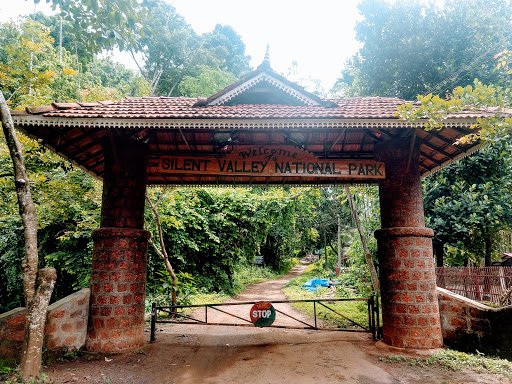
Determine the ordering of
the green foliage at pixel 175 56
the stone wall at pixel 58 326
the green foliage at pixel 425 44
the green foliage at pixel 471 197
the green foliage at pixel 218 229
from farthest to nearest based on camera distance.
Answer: the green foliage at pixel 175 56
the green foliage at pixel 425 44
the green foliage at pixel 218 229
the green foliage at pixel 471 197
the stone wall at pixel 58 326

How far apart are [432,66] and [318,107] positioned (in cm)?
1218

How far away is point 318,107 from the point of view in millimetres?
6840

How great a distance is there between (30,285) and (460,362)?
650 cm

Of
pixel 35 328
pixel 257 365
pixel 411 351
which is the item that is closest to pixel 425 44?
pixel 411 351

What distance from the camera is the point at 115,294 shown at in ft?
21.3

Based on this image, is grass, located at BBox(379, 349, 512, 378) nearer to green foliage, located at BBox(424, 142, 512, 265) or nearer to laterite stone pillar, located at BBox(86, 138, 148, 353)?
laterite stone pillar, located at BBox(86, 138, 148, 353)

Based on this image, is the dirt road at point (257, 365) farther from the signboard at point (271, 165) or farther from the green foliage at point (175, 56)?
the green foliage at point (175, 56)

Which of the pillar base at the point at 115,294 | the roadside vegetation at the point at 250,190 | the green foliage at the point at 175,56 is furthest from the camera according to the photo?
the green foliage at the point at 175,56

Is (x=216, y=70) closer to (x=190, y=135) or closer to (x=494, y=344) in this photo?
(x=190, y=135)

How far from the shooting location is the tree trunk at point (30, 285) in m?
4.61

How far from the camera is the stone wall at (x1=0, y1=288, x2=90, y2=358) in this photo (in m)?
5.62

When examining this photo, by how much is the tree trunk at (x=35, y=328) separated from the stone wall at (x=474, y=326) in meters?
6.69

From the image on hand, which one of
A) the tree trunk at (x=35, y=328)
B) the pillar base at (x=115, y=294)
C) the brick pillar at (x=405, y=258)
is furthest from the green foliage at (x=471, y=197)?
the tree trunk at (x=35, y=328)

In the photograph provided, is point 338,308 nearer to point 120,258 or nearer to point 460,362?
point 460,362
